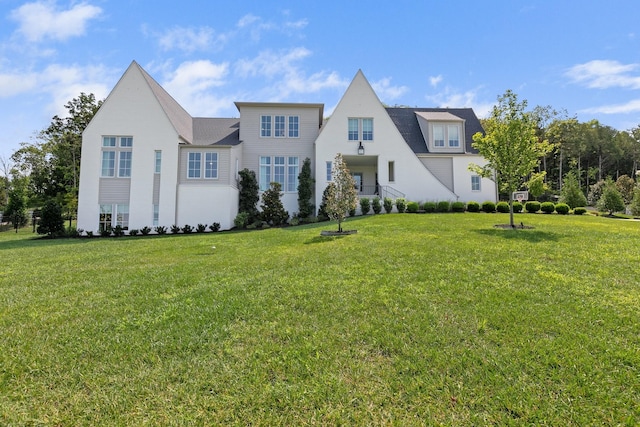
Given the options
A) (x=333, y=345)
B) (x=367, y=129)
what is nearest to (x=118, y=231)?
(x=367, y=129)

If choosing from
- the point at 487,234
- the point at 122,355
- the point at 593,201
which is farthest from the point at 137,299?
the point at 593,201

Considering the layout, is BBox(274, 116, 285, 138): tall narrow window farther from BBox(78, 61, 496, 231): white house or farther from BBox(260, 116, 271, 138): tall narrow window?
BBox(260, 116, 271, 138): tall narrow window

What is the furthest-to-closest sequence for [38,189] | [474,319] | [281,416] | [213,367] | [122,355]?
1. [38,189]
2. [474,319]
3. [122,355]
4. [213,367]
5. [281,416]

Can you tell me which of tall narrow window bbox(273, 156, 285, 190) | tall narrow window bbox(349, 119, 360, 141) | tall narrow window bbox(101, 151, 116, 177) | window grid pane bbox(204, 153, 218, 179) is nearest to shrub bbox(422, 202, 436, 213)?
tall narrow window bbox(349, 119, 360, 141)

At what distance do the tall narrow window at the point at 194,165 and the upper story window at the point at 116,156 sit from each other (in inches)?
143

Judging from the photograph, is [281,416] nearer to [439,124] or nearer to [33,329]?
[33,329]

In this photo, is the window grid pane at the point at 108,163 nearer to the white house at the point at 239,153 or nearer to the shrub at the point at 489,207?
the white house at the point at 239,153

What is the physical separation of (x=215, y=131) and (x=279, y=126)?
511 centimetres

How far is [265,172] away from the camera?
2255cm

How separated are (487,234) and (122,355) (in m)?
10.6

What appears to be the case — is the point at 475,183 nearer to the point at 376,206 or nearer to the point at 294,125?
the point at 376,206

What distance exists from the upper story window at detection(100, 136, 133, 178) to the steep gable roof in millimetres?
2903

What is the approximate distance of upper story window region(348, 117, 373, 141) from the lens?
22.2m

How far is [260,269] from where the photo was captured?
7.38m
